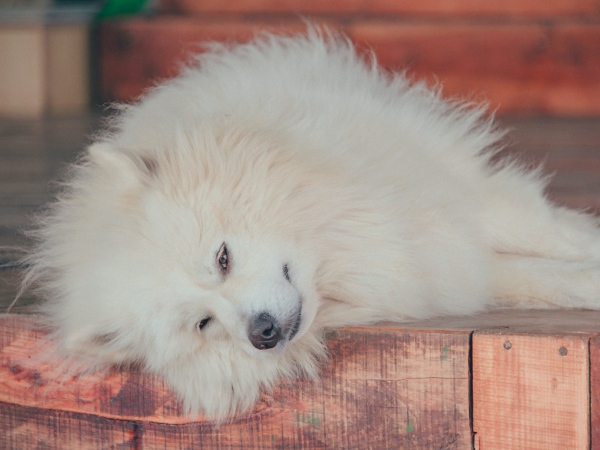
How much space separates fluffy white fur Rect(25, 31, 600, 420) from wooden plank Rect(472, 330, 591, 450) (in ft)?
1.13

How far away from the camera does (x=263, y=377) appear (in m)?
2.36

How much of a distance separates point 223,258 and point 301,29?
558 cm

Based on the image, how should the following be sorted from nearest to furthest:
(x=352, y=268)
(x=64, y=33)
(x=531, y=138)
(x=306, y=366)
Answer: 1. (x=306, y=366)
2. (x=352, y=268)
3. (x=531, y=138)
4. (x=64, y=33)

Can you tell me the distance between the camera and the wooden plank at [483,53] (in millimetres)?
7602

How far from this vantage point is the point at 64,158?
5.80m

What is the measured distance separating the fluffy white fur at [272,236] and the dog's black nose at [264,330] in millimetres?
24

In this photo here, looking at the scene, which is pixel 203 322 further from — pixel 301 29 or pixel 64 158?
pixel 301 29

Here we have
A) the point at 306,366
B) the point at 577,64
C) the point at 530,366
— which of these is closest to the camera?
the point at 530,366

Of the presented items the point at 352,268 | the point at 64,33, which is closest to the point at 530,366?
the point at 352,268

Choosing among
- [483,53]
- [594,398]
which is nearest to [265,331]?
[594,398]

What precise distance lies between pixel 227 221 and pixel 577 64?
20.1 feet

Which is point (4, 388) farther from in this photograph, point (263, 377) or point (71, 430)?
point (263, 377)

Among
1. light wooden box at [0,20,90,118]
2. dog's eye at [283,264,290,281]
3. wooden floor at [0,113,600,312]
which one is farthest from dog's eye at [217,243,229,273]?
light wooden box at [0,20,90,118]

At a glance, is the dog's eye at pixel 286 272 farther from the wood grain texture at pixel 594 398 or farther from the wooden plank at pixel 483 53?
the wooden plank at pixel 483 53
